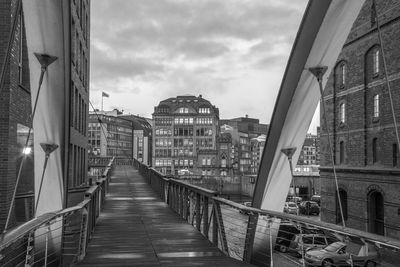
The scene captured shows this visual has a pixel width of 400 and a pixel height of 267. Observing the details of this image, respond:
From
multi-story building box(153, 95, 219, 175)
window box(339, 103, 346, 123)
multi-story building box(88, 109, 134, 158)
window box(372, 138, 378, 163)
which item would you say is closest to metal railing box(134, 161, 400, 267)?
window box(372, 138, 378, 163)

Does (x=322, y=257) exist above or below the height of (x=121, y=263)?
below

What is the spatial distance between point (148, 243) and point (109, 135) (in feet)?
338

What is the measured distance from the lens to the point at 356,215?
26406 millimetres

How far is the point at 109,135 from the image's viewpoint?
10900cm

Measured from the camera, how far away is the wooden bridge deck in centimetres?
647

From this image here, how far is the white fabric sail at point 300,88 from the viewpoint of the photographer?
16.5 feet

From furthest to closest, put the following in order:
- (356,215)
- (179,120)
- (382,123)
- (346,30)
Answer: (179,120), (356,215), (382,123), (346,30)

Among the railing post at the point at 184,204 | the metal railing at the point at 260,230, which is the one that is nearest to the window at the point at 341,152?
the metal railing at the point at 260,230

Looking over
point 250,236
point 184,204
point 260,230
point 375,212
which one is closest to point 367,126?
point 375,212

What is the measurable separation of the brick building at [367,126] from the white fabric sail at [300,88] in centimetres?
1727

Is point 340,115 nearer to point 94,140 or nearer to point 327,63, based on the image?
point 327,63

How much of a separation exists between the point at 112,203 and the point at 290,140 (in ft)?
35.9

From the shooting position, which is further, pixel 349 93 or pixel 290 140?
pixel 349 93

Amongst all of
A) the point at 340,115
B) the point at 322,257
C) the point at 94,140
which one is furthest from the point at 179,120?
the point at 322,257
